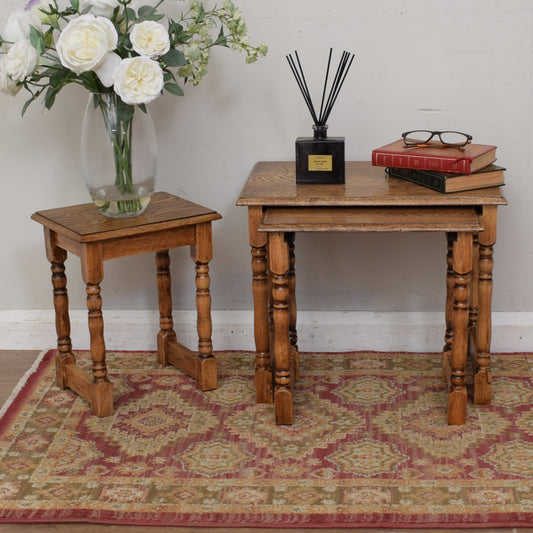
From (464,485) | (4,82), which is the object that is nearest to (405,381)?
(464,485)

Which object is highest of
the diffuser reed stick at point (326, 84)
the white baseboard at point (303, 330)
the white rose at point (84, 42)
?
the white rose at point (84, 42)

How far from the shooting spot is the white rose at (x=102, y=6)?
8.21ft

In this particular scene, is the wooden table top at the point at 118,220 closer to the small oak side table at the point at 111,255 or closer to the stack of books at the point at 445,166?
the small oak side table at the point at 111,255

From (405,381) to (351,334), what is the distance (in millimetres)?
350

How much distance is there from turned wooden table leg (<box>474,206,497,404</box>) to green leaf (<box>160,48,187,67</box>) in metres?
1.05

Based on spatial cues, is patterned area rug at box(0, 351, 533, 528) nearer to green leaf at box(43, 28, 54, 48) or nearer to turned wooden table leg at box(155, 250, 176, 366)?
turned wooden table leg at box(155, 250, 176, 366)

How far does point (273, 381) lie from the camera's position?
295 cm

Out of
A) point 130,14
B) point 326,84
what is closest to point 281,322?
point 326,84

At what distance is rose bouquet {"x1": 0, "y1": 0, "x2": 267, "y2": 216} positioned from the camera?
2434 millimetres

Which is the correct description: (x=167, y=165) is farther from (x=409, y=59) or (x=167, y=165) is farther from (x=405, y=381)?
(x=405, y=381)

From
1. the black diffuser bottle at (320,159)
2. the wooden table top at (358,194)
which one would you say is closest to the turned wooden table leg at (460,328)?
the wooden table top at (358,194)

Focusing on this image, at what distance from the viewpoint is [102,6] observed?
2510 millimetres

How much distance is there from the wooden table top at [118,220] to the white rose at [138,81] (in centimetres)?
40

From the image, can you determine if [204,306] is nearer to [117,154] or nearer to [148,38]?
[117,154]
